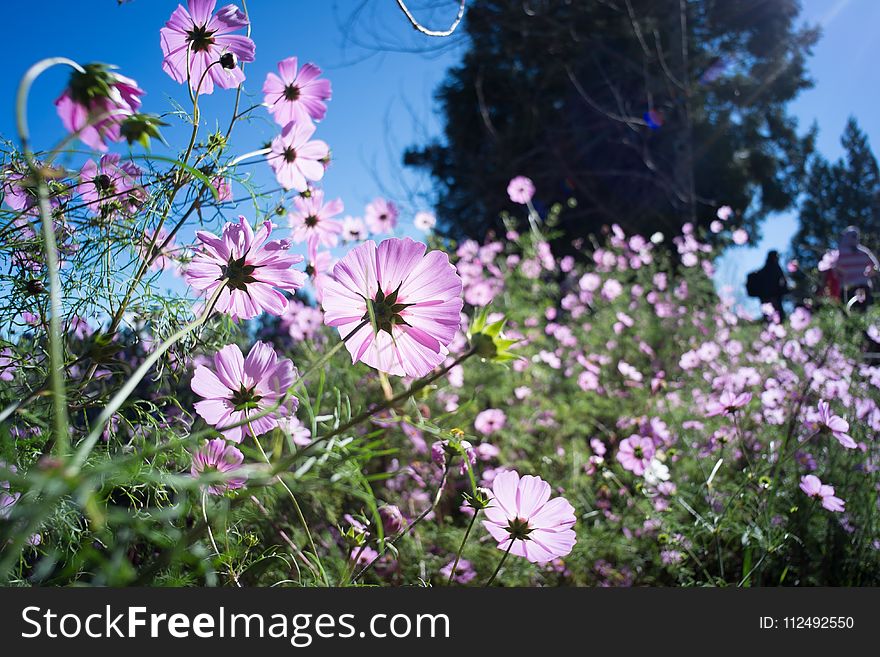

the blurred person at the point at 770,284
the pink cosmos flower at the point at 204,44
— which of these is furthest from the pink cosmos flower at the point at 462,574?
the blurred person at the point at 770,284

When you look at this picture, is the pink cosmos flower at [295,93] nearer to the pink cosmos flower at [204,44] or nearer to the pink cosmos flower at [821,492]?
Answer: the pink cosmos flower at [204,44]

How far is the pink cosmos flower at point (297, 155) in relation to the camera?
1.53ft

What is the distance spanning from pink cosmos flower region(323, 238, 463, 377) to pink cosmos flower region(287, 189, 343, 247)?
261 millimetres

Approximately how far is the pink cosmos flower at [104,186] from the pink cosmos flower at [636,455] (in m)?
0.76

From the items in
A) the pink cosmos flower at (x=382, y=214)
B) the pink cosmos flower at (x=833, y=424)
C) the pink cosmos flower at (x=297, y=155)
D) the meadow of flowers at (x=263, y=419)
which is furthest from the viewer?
the pink cosmos flower at (x=382, y=214)

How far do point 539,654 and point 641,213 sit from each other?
559 cm

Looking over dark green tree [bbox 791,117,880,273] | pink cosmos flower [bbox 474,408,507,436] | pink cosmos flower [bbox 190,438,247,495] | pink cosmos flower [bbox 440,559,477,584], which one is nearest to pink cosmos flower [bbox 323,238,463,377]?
pink cosmos flower [bbox 190,438,247,495]

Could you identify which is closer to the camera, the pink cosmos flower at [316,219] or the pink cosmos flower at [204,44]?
the pink cosmos flower at [204,44]

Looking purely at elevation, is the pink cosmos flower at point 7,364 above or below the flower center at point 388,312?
above

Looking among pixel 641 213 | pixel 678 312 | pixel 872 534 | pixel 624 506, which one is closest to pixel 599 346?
pixel 678 312

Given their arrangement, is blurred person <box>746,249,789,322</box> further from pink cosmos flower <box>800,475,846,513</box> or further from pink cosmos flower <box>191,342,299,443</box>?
pink cosmos flower <box>191,342,299,443</box>

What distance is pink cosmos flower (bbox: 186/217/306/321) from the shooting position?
0.35m

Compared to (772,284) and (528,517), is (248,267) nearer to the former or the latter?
(528,517)

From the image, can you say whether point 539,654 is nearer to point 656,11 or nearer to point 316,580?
point 316,580
